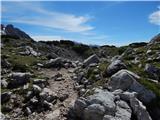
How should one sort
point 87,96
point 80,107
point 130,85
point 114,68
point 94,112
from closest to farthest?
point 94,112 → point 80,107 → point 87,96 → point 130,85 → point 114,68

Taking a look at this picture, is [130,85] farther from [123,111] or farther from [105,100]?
[105,100]

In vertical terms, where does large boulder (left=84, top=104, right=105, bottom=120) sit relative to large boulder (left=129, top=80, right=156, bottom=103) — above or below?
below

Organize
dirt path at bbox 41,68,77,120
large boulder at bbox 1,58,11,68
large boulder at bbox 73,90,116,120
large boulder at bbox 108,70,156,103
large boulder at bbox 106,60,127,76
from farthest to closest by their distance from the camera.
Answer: large boulder at bbox 1,58,11,68, large boulder at bbox 106,60,127,76, large boulder at bbox 108,70,156,103, dirt path at bbox 41,68,77,120, large boulder at bbox 73,90,116,120

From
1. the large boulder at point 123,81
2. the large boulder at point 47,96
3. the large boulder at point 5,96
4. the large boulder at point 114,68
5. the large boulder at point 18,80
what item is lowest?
the large boulder at point 5,96

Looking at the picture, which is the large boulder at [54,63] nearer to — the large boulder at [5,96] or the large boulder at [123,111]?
the large boulder at [5,96]

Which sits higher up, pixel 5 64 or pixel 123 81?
pixel 123 81

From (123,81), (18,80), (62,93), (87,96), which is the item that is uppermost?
(123,81)

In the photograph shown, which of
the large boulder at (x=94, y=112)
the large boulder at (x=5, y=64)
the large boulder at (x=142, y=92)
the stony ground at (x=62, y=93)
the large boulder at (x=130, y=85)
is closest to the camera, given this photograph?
the large boulder at (x=94, y=112)

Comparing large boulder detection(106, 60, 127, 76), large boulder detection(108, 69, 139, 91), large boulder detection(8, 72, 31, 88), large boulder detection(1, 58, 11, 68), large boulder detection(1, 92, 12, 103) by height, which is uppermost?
large boulder detection(106, 60, 127, 76)

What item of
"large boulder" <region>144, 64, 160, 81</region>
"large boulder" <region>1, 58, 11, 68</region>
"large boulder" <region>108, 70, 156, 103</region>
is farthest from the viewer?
"large boulder" <region>1, 58, 11, 68</region>

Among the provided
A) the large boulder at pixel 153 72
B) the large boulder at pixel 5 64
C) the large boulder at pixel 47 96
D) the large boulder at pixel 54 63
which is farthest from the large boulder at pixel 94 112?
the large boulder at pixel 54 63

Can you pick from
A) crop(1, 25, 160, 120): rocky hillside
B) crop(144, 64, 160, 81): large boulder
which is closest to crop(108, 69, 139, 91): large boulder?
crop(1, 25, 160, 120): rocky hillside

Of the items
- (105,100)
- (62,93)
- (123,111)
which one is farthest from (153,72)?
(105,100)

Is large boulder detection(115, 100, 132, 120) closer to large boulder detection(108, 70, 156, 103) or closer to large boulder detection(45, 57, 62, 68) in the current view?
large boulder detection(108, 70, 156, 103)
